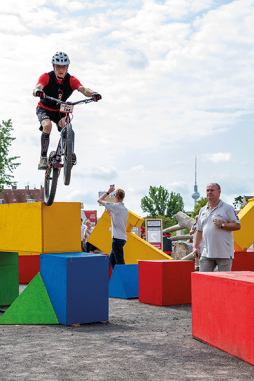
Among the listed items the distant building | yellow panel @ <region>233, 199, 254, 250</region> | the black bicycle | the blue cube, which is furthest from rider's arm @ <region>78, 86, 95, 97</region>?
the distant building

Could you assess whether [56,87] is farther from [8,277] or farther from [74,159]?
[8,277]

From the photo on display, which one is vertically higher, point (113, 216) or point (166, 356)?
point (113, 216)

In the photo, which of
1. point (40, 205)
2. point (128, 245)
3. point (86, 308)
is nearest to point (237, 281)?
point (86, 308)

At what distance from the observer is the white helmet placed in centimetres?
730

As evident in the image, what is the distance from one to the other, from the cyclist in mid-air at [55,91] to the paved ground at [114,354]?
8.98ft

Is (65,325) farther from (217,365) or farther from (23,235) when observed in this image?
(217,365)

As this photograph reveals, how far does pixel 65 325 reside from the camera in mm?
6480

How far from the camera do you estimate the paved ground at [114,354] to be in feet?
13.2

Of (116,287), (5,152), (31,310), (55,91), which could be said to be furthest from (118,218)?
(5,152)

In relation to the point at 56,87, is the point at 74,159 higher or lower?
lower

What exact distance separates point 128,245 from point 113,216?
2.82 m

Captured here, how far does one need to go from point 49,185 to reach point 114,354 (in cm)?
391

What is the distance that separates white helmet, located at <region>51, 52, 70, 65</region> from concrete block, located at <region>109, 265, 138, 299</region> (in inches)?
170

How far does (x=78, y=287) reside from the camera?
654cm
